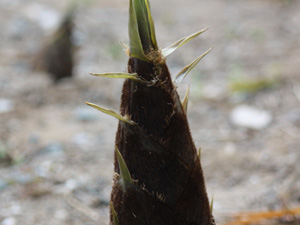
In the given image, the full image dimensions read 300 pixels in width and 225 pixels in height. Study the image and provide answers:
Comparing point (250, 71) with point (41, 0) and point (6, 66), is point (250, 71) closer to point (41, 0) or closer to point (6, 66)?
point (6, 66)

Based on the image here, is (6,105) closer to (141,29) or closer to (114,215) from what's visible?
(114,215)

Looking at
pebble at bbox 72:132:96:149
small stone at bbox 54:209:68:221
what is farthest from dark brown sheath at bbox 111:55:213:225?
pebble at bbox 72:132:96:149

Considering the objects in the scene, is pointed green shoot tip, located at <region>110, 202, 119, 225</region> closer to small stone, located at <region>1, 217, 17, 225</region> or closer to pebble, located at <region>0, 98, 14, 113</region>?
small stone, located at <region>1, 217, 17, 225</region>

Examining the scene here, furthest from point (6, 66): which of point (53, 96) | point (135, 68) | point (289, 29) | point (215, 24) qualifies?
point (135, 68)

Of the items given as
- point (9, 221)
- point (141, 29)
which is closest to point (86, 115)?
point (9, 221)

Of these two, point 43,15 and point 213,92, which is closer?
point 213,92

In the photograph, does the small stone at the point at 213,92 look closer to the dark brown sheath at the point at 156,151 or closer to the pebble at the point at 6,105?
the pebble at the point at 6,105
